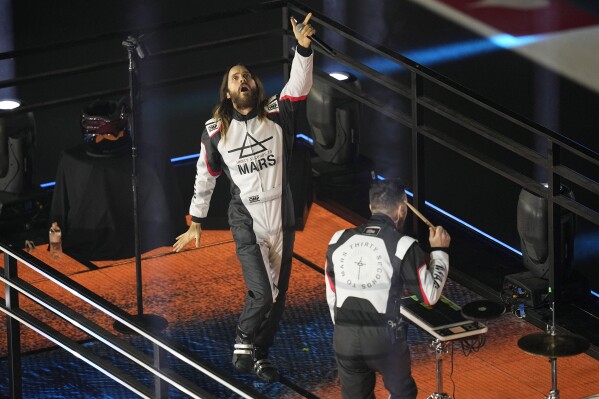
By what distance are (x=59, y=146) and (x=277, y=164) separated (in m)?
3.39

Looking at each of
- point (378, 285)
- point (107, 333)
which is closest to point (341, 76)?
point (378, 285)

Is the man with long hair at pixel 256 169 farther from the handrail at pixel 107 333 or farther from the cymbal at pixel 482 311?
the handrail at pixel 107 333

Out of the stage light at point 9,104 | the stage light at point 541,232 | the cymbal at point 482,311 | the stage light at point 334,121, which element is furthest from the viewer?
the stage light at point 334,121

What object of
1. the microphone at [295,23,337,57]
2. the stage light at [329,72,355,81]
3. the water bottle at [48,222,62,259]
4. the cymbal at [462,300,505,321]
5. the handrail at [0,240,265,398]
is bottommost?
the water bottle at [48,222,62,259]

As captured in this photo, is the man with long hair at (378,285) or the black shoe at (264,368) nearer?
the man with long hair at (378,285)

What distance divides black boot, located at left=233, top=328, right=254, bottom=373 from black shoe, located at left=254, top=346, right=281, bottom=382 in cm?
3

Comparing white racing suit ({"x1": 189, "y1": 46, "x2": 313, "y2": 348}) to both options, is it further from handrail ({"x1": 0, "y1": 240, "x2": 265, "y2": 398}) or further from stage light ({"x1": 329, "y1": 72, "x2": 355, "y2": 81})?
stage light ({"x1": 329, "y1": 72, "x2": 355, "y2": 81})

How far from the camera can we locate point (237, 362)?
7656 mm

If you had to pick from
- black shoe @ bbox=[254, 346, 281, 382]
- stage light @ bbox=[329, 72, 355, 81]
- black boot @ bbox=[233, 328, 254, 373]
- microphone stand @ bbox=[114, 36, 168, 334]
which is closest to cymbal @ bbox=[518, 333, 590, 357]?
black shoe @ bbox=[254, 346, 281, 382]

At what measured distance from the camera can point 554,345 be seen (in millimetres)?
6641

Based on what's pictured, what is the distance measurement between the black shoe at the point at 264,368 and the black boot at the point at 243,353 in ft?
0.10

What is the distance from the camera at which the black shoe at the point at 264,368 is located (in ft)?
24.9

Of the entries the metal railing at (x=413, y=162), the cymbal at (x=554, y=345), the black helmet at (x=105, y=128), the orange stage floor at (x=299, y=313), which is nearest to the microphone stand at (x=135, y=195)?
the orange stage floor at (x=299, y=313)

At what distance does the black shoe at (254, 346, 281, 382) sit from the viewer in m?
7.60
